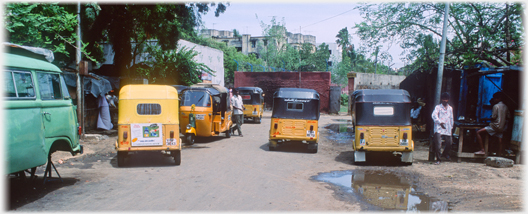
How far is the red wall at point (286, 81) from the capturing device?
3247 centimetres

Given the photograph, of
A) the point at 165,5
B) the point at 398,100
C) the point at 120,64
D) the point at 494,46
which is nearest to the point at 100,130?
the point at 120,64

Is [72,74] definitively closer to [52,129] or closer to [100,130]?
[100,130]

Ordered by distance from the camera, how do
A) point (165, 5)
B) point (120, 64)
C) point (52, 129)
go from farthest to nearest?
point (120, 64) < point (165, 5) < point (52, 129)

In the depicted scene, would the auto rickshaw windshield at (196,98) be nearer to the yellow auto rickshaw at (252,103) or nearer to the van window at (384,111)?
the van window at (384,111)

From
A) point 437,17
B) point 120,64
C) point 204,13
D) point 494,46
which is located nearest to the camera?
point 494,46

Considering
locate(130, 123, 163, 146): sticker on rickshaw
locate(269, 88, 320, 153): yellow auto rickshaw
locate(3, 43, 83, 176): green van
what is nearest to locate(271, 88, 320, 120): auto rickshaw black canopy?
locate(269, 88, 320, 153): yellow auto rickshaw

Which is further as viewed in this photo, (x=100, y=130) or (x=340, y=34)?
(x=340, y=34)

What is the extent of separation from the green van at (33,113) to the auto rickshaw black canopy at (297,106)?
21.5 ft

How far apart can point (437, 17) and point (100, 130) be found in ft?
47.4

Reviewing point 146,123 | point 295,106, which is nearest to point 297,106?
point 295,106

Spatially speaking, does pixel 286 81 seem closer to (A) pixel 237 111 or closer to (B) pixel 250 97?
(B) pixel 250 97

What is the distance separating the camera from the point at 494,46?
40.9 ft

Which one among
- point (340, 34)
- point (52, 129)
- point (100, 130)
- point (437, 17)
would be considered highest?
point (340, 34)

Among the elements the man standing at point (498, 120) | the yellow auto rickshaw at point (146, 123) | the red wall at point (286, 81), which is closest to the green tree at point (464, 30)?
the man standing at point (498, 120)
